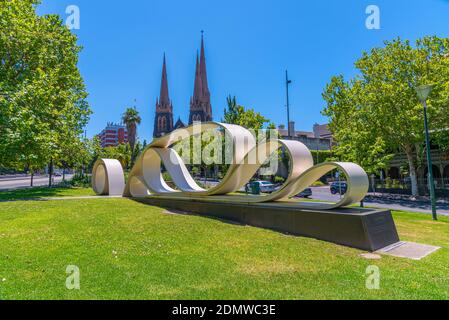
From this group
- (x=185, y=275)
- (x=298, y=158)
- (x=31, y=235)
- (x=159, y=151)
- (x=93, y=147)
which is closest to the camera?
(x=185, y=275)

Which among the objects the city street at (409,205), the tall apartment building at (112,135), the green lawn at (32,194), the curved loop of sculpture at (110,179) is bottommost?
the city street at (409,205)

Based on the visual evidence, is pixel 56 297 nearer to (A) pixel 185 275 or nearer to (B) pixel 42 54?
(A) pixel 185 275

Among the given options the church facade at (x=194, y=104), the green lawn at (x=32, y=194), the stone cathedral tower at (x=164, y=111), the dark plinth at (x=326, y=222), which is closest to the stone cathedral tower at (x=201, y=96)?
the church facade at (x=194, y=104)

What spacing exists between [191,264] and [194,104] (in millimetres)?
102539

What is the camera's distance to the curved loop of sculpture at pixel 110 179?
20156 mm

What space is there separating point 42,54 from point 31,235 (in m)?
14.9

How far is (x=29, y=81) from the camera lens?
17.9 metres

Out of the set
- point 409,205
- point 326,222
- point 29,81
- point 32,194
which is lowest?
point 409,205

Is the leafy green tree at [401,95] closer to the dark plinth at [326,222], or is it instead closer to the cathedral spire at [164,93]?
the dark plinth at [326,222]

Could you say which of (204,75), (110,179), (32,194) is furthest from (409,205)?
(204,75)

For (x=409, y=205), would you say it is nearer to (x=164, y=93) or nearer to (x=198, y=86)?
(x=198, y=86)

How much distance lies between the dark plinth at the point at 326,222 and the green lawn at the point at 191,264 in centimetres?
48
